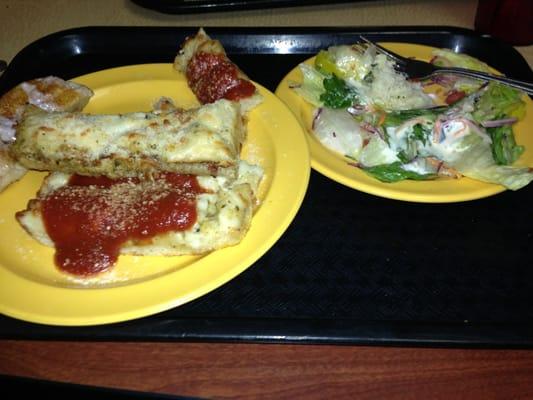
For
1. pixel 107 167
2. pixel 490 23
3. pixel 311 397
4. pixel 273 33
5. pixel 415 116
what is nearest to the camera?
pixel 311 397

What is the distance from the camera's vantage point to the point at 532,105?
2.47 metres

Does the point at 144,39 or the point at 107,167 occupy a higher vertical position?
the point at 144,39

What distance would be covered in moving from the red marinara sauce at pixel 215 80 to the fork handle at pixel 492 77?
1066 mm

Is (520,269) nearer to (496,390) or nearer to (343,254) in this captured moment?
(496,390)

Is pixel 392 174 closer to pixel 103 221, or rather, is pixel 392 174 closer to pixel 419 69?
pixel 419 69

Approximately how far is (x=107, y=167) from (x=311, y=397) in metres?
1.24

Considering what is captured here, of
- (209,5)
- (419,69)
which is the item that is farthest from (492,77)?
(209,5)

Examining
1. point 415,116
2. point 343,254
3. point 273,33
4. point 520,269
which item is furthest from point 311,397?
→ point 273,33

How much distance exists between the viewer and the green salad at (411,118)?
2.20 m

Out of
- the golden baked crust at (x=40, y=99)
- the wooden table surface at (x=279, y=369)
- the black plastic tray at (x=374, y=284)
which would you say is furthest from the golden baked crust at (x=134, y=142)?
the wooden table surface at (x=279, y=369)

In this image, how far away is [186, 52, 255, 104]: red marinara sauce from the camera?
7.65ft

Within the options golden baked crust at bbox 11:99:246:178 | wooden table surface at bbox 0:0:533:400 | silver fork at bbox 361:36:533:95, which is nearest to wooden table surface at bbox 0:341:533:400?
wooden table surface at bbox 0:0:533:400

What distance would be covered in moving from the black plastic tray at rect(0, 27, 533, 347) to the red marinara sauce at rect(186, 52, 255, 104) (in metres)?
0.59

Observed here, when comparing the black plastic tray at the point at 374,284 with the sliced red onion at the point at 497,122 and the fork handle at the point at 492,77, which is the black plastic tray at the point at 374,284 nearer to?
the sliced red onion at the point at 497,122
